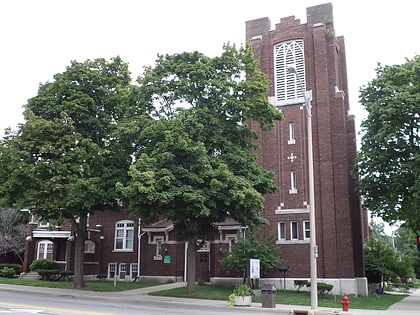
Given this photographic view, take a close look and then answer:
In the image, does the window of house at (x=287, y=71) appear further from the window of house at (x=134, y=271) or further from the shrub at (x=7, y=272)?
the shrub at (x=7, y=272)

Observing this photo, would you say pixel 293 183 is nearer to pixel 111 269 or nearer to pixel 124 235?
pixel 124 235

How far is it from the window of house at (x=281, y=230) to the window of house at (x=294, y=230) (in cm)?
56

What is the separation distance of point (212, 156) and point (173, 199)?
3.94 metres

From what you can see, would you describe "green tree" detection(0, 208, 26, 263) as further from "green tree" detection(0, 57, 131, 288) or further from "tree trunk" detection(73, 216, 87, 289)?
"green tree" detection(0, 57, 131, 288)

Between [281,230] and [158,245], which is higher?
[281,230]

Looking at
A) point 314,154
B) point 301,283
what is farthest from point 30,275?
point 314,154

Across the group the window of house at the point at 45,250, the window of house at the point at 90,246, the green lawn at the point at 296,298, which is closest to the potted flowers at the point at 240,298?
the green lawn at the point at 296,298

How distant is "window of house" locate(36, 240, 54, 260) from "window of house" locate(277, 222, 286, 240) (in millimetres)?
21032

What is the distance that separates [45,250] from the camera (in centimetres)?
4009

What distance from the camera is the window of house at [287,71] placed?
3294 cm

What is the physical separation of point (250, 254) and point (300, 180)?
6759 millimetres

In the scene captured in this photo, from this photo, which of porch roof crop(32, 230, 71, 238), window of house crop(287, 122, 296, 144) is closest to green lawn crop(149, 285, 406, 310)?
window of house crop(287, 122, 296, 144)

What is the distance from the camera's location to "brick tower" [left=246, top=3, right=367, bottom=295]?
2975 centimetres

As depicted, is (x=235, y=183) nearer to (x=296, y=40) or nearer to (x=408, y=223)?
(x=296, y=40)
